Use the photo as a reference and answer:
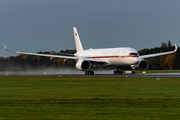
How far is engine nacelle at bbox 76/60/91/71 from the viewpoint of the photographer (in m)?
55.5

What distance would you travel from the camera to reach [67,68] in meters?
80.6

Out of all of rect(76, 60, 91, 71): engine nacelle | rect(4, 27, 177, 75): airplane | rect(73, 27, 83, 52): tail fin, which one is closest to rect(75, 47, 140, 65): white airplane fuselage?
rect(4, 27, 177, 75): airplane

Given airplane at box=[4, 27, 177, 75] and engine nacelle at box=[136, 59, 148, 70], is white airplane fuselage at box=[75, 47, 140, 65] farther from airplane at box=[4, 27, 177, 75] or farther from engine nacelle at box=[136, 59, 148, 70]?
engine nacelle at box=[136, 59, 148, 70]

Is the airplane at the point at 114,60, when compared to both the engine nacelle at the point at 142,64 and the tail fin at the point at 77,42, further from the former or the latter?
the tail fin at the point at 77,42

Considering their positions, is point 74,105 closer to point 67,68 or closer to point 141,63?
point 141,63

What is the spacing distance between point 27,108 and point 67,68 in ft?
219

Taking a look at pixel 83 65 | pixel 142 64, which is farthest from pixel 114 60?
pixel 83 65

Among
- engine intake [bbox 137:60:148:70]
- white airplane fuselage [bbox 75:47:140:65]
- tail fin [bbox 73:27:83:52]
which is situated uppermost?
tail fin [bbox 73:27:83:52]

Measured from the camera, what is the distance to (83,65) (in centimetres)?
5647

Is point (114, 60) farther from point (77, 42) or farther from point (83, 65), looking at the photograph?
point (77, 42)

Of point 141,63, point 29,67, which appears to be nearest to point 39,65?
point 29,67

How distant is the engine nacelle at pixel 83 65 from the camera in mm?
55469

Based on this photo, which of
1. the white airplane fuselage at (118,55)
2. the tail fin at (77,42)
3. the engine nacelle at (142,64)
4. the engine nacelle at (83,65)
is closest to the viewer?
the white airplane fuselage at (118,55)

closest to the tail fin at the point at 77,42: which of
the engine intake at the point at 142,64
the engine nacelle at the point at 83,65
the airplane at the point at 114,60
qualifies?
the airplane at the point at 114,60
